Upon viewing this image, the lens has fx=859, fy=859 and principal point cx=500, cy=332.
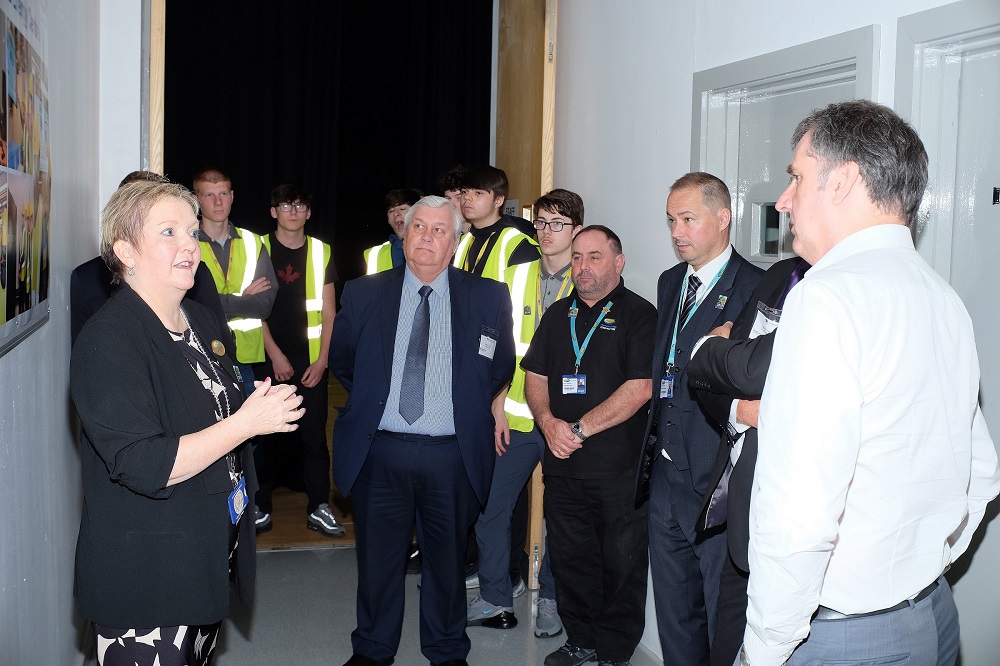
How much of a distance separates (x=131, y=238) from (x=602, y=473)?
197cm

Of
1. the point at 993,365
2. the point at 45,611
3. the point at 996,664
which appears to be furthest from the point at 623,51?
the point at 45,611

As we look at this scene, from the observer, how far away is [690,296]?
2.90 m

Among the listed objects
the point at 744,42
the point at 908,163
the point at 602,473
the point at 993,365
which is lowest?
the point at 602,473

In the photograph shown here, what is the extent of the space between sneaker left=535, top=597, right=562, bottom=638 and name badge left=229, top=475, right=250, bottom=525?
195 cm

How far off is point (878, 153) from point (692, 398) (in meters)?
1.36

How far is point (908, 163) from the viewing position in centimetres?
151

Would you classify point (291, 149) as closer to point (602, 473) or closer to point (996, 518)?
point (602, 473)

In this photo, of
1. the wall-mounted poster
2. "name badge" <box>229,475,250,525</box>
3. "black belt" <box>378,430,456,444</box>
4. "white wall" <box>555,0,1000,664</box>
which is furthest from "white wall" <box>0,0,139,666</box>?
"white wall" <box>555,0,1000,664</box>

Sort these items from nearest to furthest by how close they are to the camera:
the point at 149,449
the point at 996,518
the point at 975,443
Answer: the point at 975,443 < the point at 149,449 < the point at 996,518

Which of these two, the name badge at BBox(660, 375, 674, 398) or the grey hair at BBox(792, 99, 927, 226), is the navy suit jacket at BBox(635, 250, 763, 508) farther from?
the grey hair at BBox(792, 99, 927, 226)

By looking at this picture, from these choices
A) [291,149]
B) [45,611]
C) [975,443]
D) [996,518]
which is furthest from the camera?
[291,149]

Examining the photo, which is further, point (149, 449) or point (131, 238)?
point (131, 238)

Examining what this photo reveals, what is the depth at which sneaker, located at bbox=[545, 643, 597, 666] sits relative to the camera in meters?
3.45

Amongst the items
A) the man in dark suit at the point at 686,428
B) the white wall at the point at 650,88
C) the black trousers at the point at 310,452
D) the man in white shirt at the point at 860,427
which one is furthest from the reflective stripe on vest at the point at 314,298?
the man in white shirt at the point at 860,427
